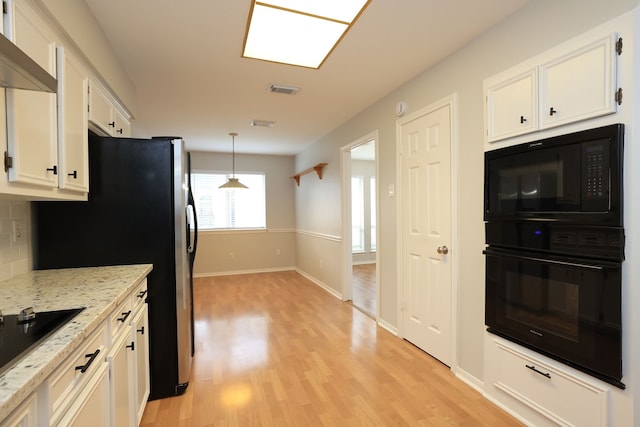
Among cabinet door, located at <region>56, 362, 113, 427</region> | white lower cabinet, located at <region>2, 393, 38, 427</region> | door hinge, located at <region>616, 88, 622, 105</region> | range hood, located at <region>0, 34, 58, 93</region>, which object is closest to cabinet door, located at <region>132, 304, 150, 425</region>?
cabinet door, located at <region>56, 362, 113, 427</region>

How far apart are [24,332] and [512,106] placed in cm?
259

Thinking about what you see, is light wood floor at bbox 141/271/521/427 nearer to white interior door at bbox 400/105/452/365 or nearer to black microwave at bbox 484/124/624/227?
white interior door at bbox 400/105/452/365

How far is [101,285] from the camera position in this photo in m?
1.60

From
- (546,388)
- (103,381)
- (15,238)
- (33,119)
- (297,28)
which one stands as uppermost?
(297,28)

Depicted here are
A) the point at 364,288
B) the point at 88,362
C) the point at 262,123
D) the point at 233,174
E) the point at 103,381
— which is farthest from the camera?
the point at 233,174

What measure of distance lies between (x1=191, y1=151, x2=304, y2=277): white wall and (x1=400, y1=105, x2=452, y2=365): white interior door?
4042mm

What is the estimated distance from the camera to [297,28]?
6.76 ft

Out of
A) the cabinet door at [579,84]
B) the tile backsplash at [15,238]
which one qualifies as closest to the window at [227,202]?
the tile backsplash at [15,238]

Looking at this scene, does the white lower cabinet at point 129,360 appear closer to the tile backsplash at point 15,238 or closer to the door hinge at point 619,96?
the tile backsplash at point 15,238

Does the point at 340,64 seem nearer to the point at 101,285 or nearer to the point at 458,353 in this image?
the point at 101,285

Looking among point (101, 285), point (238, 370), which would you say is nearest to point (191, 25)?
point (101, 285)

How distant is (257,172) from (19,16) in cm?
544

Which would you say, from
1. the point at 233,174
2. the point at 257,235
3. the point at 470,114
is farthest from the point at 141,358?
the point at 233,174

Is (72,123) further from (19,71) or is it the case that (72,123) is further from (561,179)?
(561,179)
